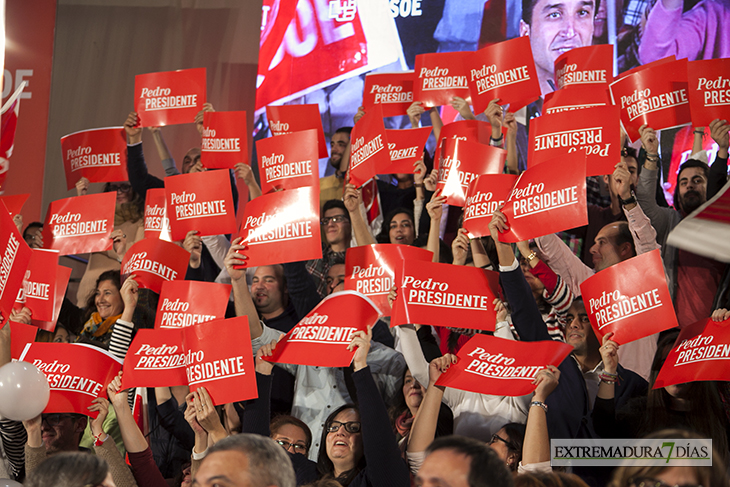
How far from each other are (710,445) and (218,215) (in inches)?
106

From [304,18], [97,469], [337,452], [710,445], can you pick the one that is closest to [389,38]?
[304,18]

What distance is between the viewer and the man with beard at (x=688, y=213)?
3654mm

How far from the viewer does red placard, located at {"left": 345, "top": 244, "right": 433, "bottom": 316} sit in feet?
12.0

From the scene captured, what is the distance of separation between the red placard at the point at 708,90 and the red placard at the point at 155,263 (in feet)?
8.97

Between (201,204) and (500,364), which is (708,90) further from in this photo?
(201,204)

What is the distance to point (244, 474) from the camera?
1.84 metres

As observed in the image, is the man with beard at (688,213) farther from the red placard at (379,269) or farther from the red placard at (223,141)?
the red placard at (223,141)

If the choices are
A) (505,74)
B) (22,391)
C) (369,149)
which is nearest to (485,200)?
(369,149)

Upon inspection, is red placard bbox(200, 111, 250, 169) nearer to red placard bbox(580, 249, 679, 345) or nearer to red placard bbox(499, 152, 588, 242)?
red placard bbox(499, 152, 588, 242)

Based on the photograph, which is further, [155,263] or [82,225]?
[82,225]

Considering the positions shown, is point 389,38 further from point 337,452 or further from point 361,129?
point 337,452

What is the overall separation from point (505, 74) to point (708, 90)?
3.50 feet

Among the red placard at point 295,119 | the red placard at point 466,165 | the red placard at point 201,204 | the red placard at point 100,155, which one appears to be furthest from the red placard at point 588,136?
the red placard at point 100,155

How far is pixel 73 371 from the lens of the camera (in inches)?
135
